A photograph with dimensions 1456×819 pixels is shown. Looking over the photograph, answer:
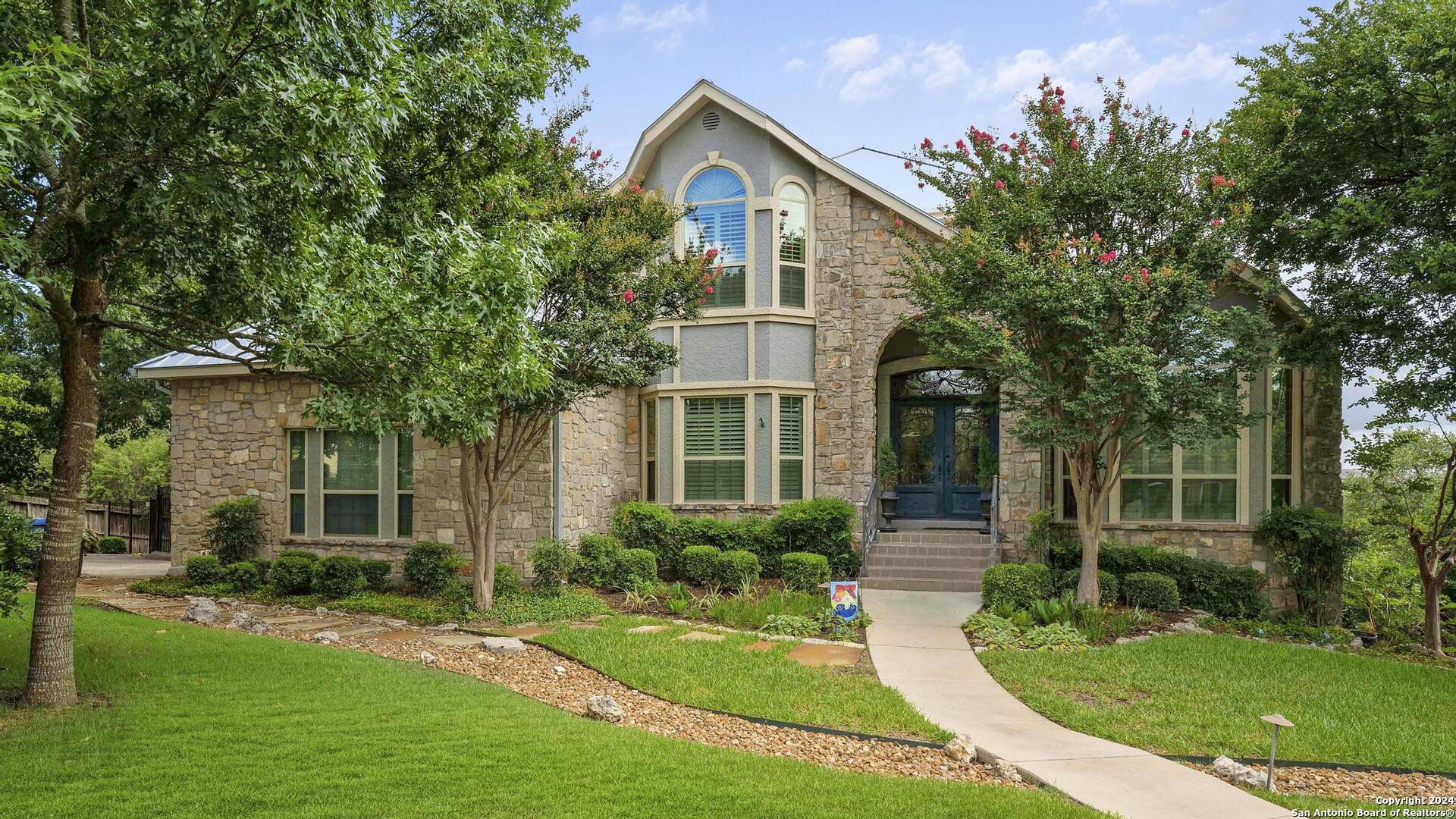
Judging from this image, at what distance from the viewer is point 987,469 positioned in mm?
14281

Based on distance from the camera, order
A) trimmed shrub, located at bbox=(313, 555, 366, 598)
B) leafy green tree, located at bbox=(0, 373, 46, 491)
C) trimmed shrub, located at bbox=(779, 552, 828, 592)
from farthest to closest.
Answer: trimmed shrub, located at bbox=(313, 555, 366, 598), trimmed shrub, located at bbox=(779, 552, 828, 592), leafy green tree, located at bbox=(0, 373, 46, 491)

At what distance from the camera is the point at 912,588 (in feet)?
39.3

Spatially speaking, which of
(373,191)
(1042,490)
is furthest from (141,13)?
(1042,490)

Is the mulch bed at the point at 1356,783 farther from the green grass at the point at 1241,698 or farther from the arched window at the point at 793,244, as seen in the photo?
the arched window at the point at 793,244

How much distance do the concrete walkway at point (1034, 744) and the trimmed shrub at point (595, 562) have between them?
153 inches

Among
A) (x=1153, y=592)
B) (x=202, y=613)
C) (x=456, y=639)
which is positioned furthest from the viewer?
(x=1153, y=592)

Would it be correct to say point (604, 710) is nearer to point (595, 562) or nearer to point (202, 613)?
point (595, 562)

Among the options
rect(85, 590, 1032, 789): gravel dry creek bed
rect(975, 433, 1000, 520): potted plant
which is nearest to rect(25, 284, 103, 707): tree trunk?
rect(85, 590, 1032, 789): gravel dry creek bed

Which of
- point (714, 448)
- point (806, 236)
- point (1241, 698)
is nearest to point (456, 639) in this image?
point (714, 448)

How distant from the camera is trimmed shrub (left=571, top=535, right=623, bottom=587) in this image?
11797 millimetres

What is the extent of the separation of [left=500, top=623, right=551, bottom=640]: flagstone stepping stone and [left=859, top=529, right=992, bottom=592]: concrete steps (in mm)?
4668

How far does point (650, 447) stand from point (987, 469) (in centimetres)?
549

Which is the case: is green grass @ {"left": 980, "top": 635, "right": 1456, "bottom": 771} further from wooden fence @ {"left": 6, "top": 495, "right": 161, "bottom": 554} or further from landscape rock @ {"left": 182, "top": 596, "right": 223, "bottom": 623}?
wooden fence @ {"left": 6, "top": 495, "right": 161, "bottom": 554}

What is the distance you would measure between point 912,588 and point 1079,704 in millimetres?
5132
